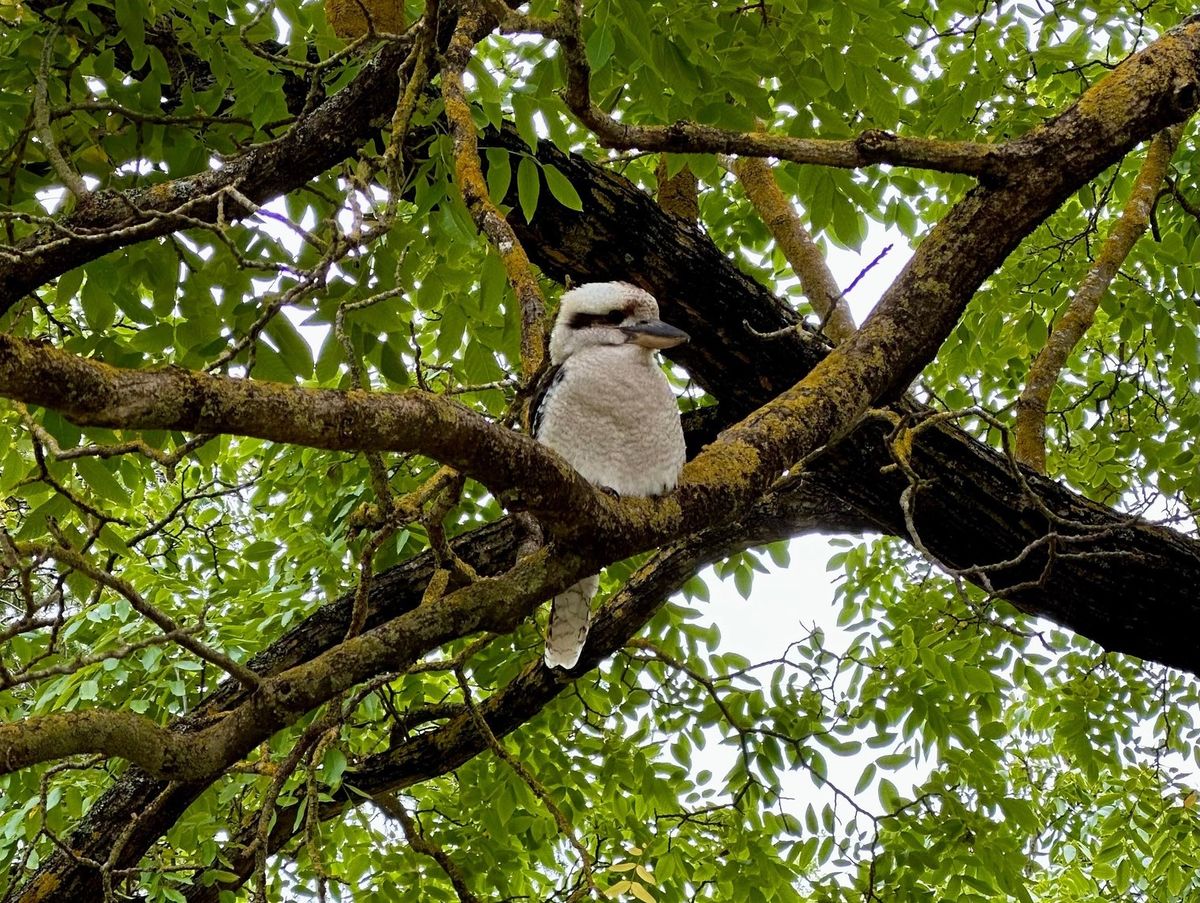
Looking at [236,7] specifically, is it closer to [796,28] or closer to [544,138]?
[544,138]

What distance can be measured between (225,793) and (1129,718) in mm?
3593

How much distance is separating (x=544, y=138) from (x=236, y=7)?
1.06 metres

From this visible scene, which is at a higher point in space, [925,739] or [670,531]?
[925,739]

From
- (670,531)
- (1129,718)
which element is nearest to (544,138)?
(670,531)

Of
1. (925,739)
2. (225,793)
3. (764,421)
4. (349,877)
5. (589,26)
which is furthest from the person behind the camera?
(349,877)

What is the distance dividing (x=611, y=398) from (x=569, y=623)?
33.5 inches

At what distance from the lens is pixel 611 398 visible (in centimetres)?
300

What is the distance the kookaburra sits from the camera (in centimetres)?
287

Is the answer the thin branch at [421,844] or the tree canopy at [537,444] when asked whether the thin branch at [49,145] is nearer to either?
the tree canopy at [537,444]

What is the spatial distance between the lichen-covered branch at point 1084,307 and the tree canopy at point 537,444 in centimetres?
2

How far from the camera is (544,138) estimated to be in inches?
146

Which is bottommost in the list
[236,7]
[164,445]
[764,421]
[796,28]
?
[764,421]

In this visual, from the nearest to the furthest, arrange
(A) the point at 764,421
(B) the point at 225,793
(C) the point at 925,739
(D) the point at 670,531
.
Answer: (D) the point at 670,531
(A) the point at 764,421
(B) the point at 225,793
(C) the point at 925,739

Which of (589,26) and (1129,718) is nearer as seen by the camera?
(589,26)
